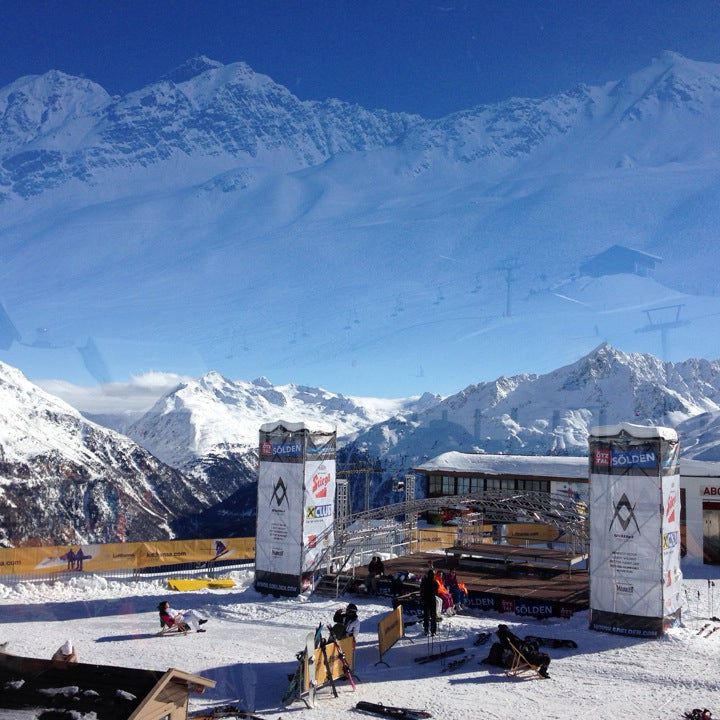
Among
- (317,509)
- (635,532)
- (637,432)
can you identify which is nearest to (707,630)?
(635,532)

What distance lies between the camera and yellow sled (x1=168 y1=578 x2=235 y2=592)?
27734mm

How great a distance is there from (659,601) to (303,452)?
12968mm

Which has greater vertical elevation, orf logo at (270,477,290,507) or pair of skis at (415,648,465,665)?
orf logo at (270,477,290,507)

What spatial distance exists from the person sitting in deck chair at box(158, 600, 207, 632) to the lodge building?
65.1 feet

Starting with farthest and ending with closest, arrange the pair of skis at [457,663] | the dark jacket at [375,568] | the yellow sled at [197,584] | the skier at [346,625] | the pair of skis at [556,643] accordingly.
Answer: the yellow sled at [197,584]
the dark jacket at [375,568]
the pair of skis at [556,643]
the pair of skis at [457,663]
the skier at [346,625]

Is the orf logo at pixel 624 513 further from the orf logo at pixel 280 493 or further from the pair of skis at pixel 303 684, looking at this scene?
the orf logo at pixel 280 493

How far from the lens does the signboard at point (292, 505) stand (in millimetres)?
26844

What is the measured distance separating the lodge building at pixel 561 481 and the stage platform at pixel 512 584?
672 cm

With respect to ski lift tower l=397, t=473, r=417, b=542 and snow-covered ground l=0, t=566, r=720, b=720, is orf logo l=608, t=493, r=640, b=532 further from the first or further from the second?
ski lift tower l=397, t=473, r=417, b=542

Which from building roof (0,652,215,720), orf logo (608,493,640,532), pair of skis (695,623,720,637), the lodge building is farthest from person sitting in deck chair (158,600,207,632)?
the lodge building

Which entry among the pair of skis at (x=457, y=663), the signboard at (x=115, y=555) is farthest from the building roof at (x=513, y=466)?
the pair of skis at (x=457, y=663)

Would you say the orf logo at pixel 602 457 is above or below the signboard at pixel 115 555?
above

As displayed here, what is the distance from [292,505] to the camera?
1078 inches

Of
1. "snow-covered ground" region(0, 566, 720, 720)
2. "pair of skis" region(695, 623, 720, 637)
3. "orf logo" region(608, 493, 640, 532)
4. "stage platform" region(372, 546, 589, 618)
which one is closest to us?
A: "snow-covered ground" region(0, 566, 720, 720)
